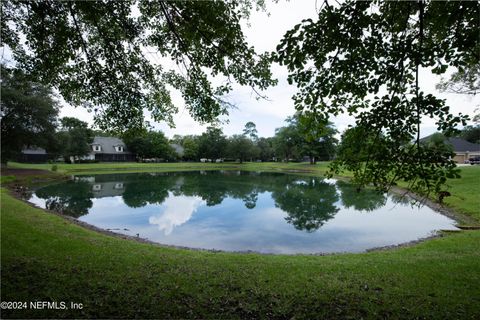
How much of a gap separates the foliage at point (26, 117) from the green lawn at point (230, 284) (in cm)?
2950

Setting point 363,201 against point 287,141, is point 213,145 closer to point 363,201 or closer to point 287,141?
point 287,141

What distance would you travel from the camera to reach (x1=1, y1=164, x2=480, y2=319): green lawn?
4.17m

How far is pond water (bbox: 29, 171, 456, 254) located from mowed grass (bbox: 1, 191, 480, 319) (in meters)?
3.51

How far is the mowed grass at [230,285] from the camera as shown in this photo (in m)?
4.17

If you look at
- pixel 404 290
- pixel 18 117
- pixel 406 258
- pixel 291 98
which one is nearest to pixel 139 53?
pixel 291 98

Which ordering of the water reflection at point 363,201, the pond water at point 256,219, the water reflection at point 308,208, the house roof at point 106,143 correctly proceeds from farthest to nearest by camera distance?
the house roof at point 106,143, the water reflection at point 363,201, the water reflection at point 308,208, the pond water at point 256,219

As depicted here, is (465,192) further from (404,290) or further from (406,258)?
(404,290)

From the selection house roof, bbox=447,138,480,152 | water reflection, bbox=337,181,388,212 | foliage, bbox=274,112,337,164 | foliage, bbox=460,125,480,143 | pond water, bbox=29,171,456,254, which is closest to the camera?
pond water, bbox=29,171,456,254

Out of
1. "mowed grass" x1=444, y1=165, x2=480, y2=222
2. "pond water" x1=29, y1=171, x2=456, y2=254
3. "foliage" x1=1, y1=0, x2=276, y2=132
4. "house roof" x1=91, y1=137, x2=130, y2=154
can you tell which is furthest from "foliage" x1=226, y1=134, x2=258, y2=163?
"foliage" x1=1, y1=0, x2=276, y2=132

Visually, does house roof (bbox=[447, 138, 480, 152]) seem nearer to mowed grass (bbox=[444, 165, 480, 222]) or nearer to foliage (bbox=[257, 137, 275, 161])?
mowed grass (bbox=[444, 165, 480, 222])

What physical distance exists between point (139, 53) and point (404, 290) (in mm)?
7807

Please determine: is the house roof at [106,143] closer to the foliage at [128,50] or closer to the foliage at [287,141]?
the foliage at [287,141]

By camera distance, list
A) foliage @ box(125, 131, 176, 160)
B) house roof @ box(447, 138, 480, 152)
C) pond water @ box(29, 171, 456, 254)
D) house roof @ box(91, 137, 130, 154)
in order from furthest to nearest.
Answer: house roof @ box(91, 137, 130, 154) < foliage @ box(125, 131, 176, 160) < house roof @ box(447, 138, 480, 152) < pond water @ box(29, 171, 456, 254)

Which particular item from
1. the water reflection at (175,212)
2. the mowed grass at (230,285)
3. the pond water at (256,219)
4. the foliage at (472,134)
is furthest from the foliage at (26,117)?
the foliage at (472,134)
